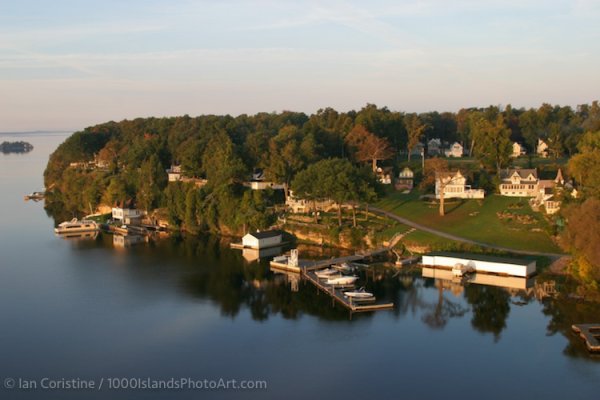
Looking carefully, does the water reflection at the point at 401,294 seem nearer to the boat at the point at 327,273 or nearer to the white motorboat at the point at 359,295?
the white motorboat at the point at 359,295

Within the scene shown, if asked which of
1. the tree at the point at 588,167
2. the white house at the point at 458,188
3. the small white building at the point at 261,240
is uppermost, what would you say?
the tree at the point at 588,167

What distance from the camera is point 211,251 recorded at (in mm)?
61219

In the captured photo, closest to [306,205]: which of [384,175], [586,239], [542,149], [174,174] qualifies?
[384,175]

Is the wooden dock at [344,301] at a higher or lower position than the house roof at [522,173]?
lower

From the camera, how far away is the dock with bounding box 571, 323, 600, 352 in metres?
32.2

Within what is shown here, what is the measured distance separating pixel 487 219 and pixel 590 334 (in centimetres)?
2756

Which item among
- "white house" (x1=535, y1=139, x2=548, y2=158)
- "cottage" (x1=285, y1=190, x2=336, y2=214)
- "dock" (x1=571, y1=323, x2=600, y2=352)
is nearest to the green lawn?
"cottage" (x1=285, y1=190, x2=336, y2=214)

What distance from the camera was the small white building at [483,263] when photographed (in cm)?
4672

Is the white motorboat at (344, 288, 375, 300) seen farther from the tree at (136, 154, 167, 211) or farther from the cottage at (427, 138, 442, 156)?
the cottage at (427, 138, 442, 156)

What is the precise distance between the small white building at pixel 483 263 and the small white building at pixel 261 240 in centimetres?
1741

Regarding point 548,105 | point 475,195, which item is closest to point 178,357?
point 475,195

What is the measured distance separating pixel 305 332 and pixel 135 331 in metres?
10.3

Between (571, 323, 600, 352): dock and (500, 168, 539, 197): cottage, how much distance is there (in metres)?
35.5

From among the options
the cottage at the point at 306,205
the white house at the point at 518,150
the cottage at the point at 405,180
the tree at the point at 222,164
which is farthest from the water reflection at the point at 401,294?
the white house at the point at 518,150
